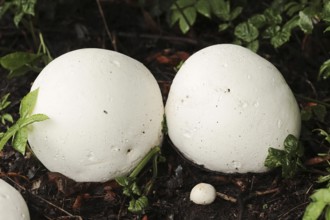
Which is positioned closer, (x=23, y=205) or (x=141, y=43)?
(x=23, y=205)

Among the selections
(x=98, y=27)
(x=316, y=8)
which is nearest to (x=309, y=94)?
(x=316, y=8)

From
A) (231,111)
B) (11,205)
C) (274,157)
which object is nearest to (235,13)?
(231,111)

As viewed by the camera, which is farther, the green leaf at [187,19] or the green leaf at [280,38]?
the green leaf at [187,19]

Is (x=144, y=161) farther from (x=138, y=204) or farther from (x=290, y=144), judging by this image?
(x=290, y=144)

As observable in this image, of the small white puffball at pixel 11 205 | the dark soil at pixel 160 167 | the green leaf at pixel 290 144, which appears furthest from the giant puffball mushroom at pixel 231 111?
the small white puffball at pixel 11 205

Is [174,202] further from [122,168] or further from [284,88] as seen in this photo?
[284,88]

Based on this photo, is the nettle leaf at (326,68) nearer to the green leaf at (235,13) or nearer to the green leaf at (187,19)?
the green leaf at (235,13)
